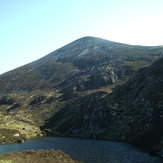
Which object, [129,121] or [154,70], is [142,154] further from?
[154,70]

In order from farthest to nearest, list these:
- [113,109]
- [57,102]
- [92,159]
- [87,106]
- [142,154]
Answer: [57,102] < [87,106] < [113,109] < [142,154] < [92,159]

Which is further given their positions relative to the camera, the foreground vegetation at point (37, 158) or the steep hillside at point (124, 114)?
the steep hillside at point (124, 114)

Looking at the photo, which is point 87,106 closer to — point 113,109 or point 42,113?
point 113,109

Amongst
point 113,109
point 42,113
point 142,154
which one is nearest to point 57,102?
point 42,113

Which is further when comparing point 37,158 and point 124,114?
point 124,114

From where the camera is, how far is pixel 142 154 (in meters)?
Answer: 68.4

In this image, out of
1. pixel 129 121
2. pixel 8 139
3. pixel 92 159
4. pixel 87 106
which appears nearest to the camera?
pixel 92 159

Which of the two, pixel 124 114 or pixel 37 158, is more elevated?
pixel 37 158

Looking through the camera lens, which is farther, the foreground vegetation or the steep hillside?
the steep hillside

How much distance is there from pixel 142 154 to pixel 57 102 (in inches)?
5065

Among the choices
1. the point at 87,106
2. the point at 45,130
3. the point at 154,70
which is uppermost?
the point at 154,70

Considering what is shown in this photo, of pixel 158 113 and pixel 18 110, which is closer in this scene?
pixel 158 113

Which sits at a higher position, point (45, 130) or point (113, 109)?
point (113, 109)

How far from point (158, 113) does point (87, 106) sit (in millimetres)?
58511
